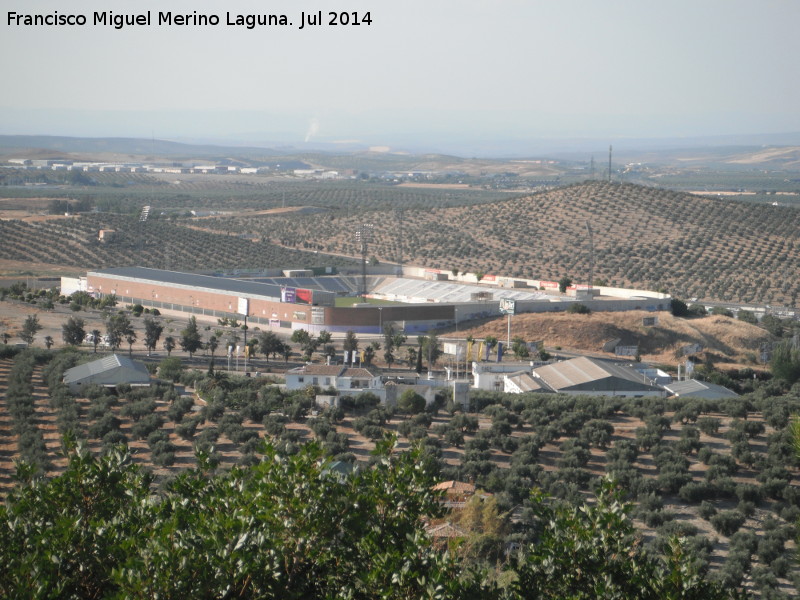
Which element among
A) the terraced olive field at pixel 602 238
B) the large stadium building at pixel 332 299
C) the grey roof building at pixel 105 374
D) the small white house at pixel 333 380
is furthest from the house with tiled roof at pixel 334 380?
the terraced olive field at pixel 602 238

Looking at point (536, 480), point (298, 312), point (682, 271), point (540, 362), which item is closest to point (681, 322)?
point (540, 362)

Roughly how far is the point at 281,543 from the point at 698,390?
93.9ft

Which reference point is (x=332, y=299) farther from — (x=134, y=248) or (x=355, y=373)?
(x=134, y=248)

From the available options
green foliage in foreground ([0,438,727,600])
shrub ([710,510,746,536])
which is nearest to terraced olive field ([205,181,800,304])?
shrub ([710,510,746,536])

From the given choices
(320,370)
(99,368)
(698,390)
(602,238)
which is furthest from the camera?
(602,238)

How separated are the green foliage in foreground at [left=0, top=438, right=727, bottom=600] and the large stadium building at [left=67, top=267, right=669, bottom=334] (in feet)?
131

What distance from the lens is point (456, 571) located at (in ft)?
35.8

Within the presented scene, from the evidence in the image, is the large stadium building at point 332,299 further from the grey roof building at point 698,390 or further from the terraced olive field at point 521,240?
the grey roof building at point 698,390

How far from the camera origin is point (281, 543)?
414 inches

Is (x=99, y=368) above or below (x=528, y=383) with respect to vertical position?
above

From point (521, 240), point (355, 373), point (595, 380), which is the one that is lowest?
point (521, 240)

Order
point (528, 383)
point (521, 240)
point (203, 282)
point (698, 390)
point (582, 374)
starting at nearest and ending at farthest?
1. point (698, 390)
2. point (528, 383)
3. point (582, 374)
4. point (203, 282)
5. point (521, 240)

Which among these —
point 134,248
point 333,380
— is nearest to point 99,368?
point 333,380

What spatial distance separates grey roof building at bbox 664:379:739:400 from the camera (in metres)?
36.8
